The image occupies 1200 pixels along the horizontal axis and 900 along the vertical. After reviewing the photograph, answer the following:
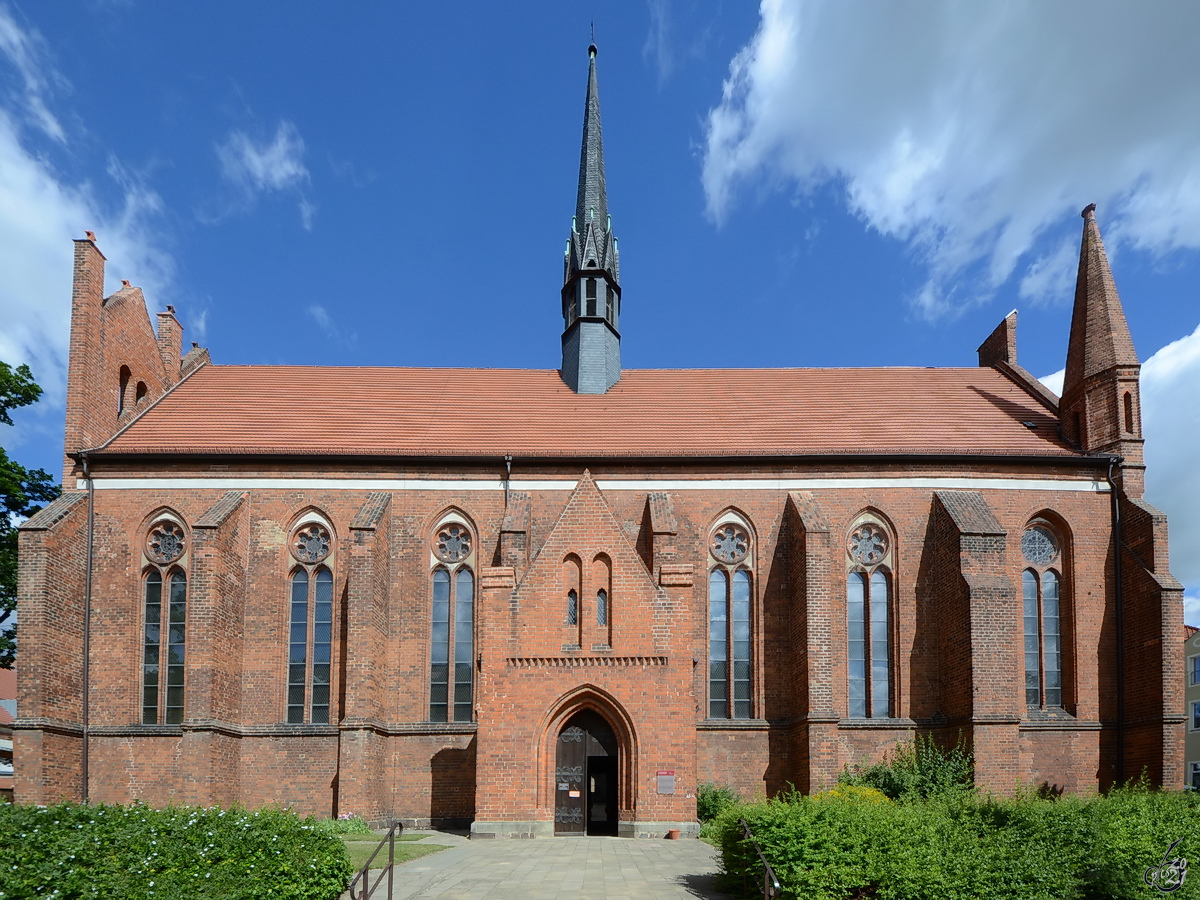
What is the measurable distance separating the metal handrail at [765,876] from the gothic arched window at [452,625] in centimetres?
1243

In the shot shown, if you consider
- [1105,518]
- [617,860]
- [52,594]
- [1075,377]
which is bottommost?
[617,860]

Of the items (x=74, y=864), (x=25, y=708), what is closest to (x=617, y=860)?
(x=74, y=864)

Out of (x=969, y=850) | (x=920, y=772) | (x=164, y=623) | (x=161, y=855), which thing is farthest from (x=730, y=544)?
(x=161, y=855)

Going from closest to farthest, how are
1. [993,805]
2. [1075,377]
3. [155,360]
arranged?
[993,805], [1075,377], [155,360]

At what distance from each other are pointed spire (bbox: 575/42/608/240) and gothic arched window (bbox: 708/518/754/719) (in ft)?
38.6

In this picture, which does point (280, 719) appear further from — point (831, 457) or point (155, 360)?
point (831, 457)

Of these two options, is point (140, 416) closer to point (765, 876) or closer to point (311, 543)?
point (311, 543)

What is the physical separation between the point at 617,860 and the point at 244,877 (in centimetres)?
762

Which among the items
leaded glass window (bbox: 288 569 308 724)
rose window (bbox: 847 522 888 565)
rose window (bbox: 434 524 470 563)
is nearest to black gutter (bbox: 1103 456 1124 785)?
rose window (bbox: 847 522 888 565)

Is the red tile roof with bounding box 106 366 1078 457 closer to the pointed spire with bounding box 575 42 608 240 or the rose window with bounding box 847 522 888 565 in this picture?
the rose window with bounding box 847 522 888 565

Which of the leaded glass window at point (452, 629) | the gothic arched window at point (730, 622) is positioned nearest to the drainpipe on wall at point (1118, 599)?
the gothic arched window at point (730, 622)

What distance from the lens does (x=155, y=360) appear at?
102 feet

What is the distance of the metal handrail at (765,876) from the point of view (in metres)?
12.4

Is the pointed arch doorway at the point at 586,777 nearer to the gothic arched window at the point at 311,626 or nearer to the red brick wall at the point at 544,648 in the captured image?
the red brick wall at the point at 544,648
